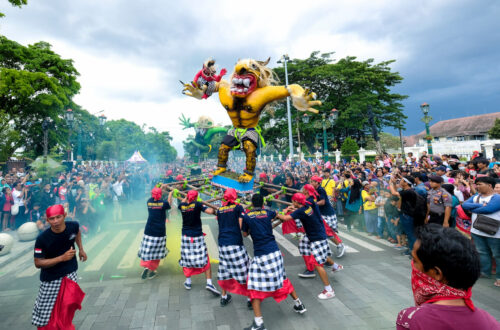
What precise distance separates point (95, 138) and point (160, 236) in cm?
5382

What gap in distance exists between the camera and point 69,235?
11.9 ft

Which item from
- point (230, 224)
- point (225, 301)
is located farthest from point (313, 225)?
point (225, 301)

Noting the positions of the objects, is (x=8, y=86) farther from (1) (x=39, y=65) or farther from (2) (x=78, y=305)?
(2) (x=78, y=305)

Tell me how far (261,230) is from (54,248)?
284 cm

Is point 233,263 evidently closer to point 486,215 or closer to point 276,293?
point 276,293

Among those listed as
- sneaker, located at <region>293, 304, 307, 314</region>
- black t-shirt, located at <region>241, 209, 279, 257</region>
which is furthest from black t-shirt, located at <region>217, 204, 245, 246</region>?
sneaker, located at <region>293, 304, 307, 314</region>

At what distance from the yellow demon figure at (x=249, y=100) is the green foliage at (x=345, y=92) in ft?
71.2

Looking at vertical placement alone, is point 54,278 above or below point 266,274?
above

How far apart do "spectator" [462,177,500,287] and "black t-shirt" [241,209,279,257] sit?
3965 millimetres

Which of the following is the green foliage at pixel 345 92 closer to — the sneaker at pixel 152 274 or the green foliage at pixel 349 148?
the green foliage at pixel 349 148

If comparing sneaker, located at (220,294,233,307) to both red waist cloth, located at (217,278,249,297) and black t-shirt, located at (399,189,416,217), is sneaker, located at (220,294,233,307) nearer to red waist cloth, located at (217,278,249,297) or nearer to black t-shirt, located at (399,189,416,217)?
red waist cloth, located at (217,278,249,297)

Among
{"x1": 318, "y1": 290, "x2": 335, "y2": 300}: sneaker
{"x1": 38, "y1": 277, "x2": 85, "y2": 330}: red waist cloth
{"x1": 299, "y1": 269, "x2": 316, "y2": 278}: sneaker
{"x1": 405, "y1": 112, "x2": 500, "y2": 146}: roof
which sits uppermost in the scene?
{"x1": 405, "y1": 112, "x2": 500, "y2": 146}: roof

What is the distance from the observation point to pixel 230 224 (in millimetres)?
4746

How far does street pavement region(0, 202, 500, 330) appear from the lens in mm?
4242
